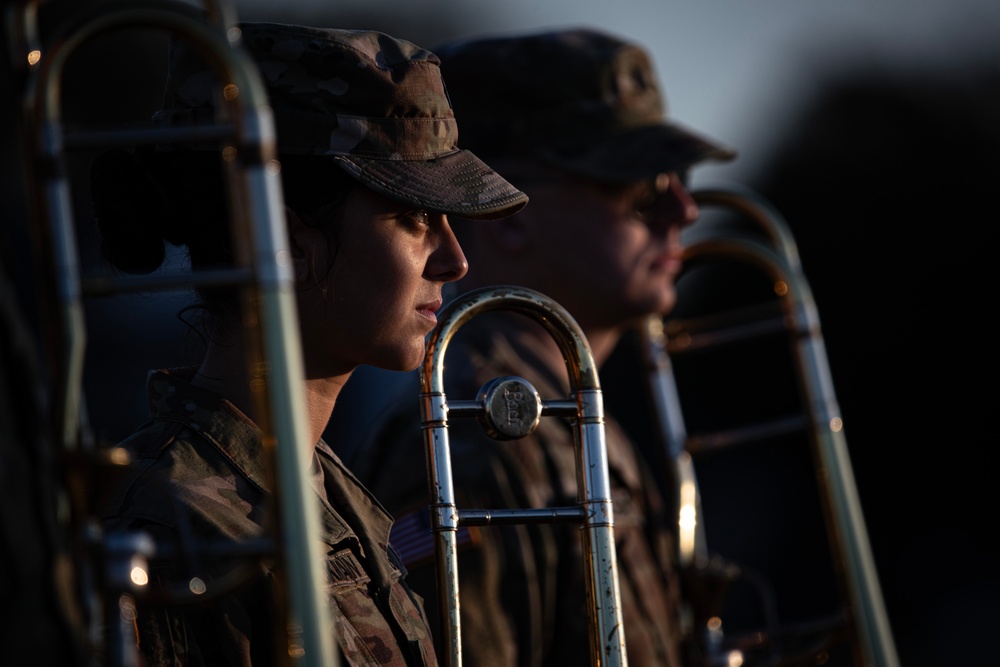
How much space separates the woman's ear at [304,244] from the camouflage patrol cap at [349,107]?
0.14 metres

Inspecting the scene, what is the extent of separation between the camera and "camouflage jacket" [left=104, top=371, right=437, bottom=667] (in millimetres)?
2404

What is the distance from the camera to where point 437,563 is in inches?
112

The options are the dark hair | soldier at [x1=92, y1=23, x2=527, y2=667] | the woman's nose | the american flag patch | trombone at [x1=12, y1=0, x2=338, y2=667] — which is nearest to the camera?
trombone at [x1=12, y1=0, x2=338, y2=667]

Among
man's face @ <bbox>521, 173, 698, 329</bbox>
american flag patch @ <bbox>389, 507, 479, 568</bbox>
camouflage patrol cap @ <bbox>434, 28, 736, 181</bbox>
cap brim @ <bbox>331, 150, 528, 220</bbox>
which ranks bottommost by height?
american flag patch @ <bbox>389, 507, 479, 568</bbox>

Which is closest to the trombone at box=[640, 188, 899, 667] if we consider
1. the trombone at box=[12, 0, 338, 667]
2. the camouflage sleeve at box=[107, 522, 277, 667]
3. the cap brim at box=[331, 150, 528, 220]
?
the cap brim at box=[331, 150, 528, 220]

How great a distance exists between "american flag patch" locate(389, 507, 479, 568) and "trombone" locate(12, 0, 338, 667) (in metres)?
1.41

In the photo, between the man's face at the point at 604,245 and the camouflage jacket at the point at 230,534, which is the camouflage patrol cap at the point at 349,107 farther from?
the man's face at the point at 604,245

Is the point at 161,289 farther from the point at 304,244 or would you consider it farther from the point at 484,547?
the point at 484,547

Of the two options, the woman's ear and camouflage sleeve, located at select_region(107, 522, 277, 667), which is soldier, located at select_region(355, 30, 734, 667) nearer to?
the woman's ear

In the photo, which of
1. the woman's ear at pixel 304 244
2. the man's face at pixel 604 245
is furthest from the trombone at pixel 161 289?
the man's face at pixel 604 245

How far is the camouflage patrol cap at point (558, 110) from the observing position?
4.91m

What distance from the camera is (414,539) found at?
3.54 meters

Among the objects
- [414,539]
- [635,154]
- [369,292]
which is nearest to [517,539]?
[414,539]

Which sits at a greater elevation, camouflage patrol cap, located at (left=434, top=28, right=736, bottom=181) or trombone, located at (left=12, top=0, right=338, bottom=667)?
camouflage patrol cap, located at (left=434, top=28, right=736, bottom=181)
